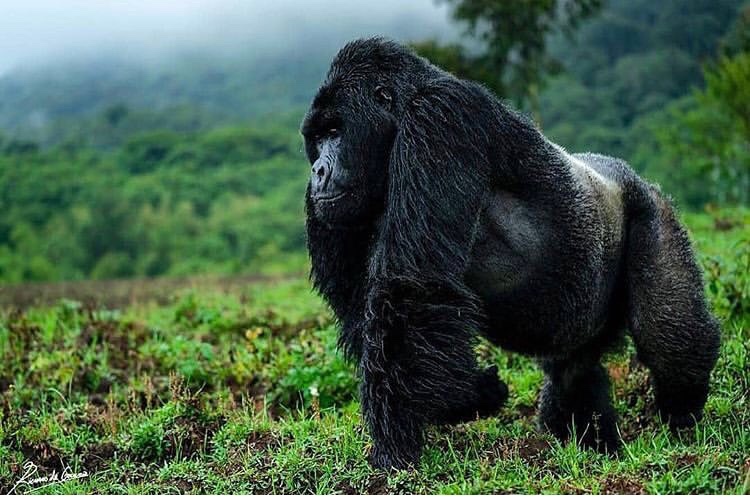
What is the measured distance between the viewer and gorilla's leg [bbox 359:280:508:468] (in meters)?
3.12

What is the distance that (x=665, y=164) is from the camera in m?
33.6

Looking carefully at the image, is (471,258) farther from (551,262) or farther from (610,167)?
(610,167)

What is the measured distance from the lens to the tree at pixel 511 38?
22047 millimetres

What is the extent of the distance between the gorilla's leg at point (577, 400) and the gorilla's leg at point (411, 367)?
1.16 m

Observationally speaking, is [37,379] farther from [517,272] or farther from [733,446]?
[733,446]

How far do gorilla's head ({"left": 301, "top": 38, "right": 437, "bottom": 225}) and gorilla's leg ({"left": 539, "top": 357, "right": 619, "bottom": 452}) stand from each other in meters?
1.39

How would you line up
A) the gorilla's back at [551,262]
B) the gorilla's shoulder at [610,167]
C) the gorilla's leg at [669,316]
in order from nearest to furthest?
the gorilla's back at [551,262]
the gorilla's leg at [669,316]
the gorilla's shoulder at [610,167]

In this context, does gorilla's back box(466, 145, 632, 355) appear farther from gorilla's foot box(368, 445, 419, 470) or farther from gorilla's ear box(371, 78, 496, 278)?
gorilla's foot box(368, 445, 419, 470)

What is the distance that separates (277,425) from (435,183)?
1.45 m

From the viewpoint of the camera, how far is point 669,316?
3.77m

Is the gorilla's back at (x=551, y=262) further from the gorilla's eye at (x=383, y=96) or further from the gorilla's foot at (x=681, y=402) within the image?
the gorilla's eye at (x=383, y=96)

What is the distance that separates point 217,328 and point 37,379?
178cm
